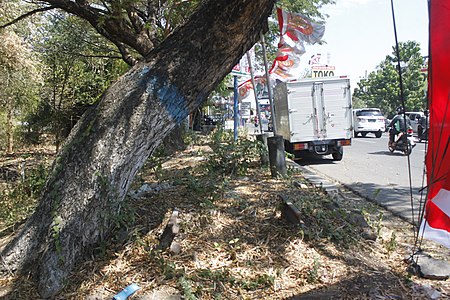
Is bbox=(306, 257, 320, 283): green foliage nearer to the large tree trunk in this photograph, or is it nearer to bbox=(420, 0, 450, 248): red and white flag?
bbox=(420, 0, 450, 248): red and white flag

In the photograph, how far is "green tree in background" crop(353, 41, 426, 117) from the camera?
2023 inches

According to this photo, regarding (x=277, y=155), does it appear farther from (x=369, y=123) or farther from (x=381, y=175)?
(x=369, y=123)

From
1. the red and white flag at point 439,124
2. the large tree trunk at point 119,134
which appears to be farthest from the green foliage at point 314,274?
the large tree trunk at point 119,134

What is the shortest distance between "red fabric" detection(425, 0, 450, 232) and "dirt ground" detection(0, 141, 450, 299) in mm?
772

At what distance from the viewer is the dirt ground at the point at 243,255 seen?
10.4ft

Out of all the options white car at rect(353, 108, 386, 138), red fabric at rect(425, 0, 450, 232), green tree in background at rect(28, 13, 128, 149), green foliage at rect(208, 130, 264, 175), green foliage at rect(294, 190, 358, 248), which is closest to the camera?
red fabric at rect(425, 0, 450, 232)

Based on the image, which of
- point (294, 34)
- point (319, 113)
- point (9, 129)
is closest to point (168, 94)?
point (294, 34)

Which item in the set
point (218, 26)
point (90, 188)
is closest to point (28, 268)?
point (90, 188)

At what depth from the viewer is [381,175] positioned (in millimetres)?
9703

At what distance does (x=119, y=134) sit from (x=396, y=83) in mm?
60206

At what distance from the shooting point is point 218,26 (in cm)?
371

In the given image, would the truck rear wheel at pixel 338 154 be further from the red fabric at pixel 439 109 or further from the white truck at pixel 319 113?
the red fabric at pixel 439 109

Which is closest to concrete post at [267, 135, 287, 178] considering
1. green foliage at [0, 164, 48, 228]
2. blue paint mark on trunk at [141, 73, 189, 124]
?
blue paint mark on trunk at [141, 73, 189, 124]

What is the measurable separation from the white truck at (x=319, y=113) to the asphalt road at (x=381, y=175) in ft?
2.37
